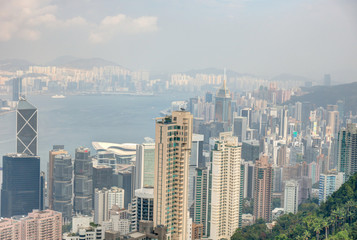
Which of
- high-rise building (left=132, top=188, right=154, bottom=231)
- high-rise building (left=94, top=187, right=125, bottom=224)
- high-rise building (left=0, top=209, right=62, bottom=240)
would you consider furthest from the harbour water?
high-rise building (left=132, top=188, right=154, bottom=231)

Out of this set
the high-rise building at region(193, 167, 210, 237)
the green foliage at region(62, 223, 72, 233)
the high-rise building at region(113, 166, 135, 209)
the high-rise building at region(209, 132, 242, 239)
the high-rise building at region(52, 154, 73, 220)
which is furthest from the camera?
the high-rise building at region(52, 154, 73, 220)

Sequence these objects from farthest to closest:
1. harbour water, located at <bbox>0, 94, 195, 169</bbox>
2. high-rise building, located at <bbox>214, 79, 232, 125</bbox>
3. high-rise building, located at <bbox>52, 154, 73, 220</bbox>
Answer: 1. high-rise building, located at <bbox>214, 79, 232, 125</bbox>
2. harbour water, located at <bbox>0, 94, 195, 169</bbox>
3. high-rise building, located at <bbox>52, 154, 73, 220</bbox>

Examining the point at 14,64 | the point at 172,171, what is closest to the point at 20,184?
the point at 14,64

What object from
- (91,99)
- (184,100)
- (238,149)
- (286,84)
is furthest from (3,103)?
(286,84)

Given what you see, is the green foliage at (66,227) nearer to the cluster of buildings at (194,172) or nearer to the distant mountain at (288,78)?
the cluster of buildings at (194,172)

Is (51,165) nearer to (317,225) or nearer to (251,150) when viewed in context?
(251,150)

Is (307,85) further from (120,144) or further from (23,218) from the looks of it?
(23,218)

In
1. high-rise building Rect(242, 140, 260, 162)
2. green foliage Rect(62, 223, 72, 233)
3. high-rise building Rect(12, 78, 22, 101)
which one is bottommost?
green foliage Rect(62, 223, 72, 233)

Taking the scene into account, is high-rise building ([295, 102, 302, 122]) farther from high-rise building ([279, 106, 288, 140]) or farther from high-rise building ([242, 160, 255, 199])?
high-rise building ([242, 160, 255, 199])
